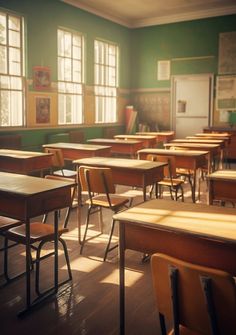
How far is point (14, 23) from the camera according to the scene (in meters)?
7.50

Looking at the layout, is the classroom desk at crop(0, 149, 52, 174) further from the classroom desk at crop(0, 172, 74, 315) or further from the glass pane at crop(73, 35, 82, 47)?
the glass pane at crop(73, 35, 82, 47)

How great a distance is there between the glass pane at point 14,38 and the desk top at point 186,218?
600cm

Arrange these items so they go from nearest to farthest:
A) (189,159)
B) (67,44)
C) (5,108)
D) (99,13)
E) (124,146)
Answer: (189,159)
(124,146)
(5,108)
(67,44)
(99,13)

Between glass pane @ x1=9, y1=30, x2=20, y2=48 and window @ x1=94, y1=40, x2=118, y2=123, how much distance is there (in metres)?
2.70

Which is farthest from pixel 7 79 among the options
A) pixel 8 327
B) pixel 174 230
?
pixel 174 230

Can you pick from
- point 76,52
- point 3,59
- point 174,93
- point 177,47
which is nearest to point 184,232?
point 3,59

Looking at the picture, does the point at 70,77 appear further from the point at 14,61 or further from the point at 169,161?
the point at 169,161

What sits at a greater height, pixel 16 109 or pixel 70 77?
pixel 70 77

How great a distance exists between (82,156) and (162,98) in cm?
599

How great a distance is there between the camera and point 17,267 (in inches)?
132

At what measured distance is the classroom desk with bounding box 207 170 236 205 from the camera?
320cm

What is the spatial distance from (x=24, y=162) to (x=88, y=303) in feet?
8.76

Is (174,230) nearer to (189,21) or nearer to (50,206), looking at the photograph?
(50,206)

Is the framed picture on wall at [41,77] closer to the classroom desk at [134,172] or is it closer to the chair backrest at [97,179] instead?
the classroom desk at [134,172]
